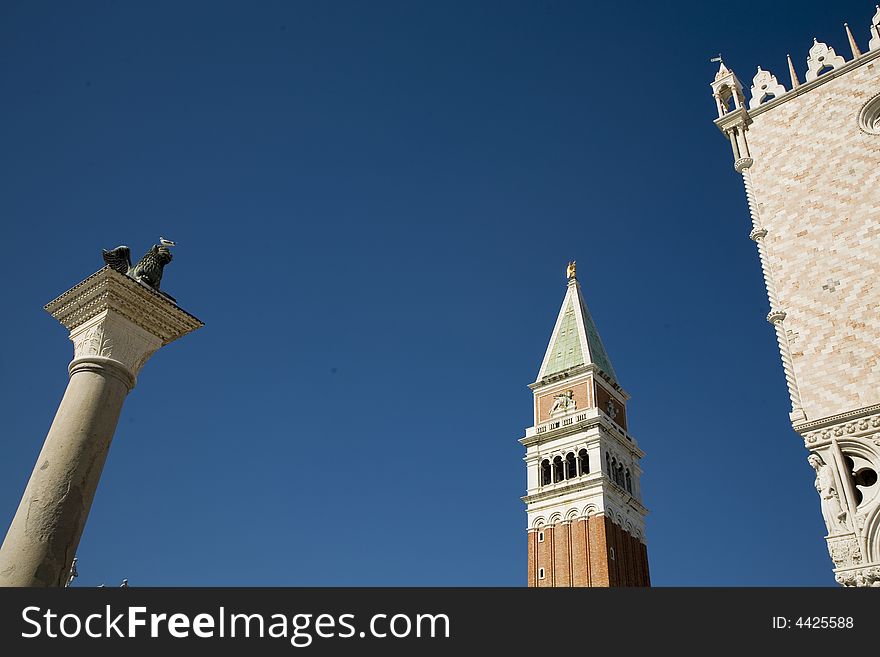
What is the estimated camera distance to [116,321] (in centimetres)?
938

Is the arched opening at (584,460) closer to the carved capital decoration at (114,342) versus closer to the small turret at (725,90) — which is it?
the small turret at (725,90)

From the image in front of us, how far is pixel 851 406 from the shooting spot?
42.2 feet

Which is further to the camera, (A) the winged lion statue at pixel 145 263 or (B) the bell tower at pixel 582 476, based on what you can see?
(B) the bell tower at pixel 582 476

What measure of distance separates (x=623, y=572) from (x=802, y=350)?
38722mm

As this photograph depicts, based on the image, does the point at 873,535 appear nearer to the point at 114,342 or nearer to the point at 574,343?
the point at 114,342

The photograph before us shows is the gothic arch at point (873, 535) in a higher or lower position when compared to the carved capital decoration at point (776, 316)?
lower

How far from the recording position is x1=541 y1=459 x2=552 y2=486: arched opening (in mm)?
51688

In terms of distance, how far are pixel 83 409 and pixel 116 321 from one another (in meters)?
1.31

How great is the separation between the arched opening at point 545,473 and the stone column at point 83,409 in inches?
1738

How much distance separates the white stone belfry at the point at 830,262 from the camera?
12.3 meters

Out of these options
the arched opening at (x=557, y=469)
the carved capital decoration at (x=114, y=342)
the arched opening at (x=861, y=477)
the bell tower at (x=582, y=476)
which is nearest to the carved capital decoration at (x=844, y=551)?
the arched opening at (x=861, y=477)

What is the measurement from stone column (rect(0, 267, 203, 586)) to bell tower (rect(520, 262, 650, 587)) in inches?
1613
